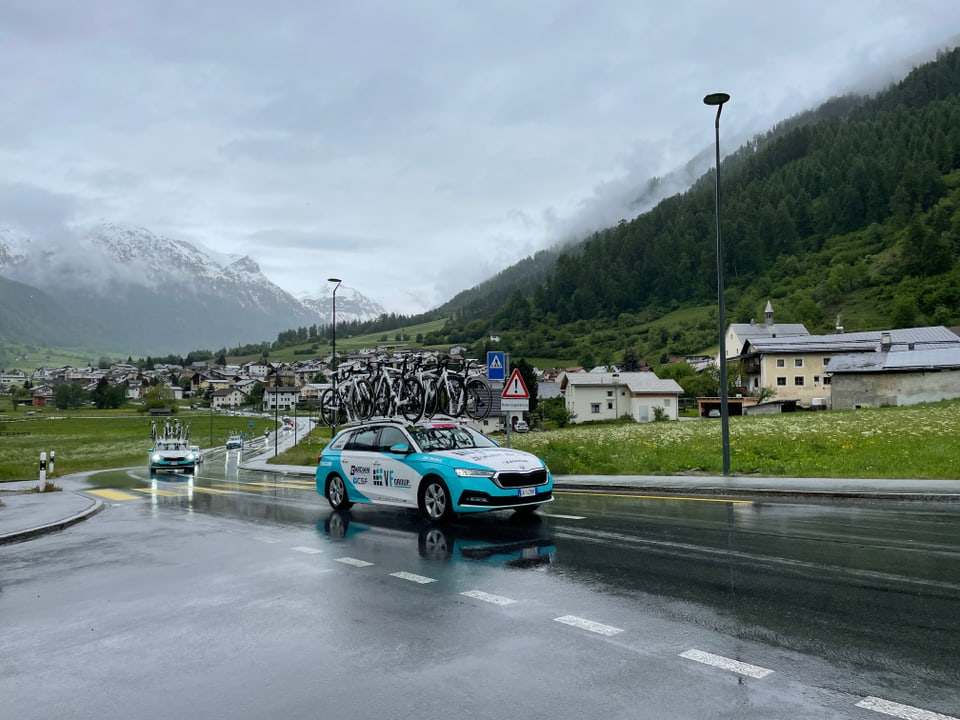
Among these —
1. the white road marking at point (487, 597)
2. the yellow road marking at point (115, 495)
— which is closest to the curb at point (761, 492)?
the white road marking at point (487, 597)

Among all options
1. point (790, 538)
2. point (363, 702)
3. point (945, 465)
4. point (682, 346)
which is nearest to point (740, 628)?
point (363, 702)

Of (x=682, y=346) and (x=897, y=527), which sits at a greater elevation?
(x=682, y=346)

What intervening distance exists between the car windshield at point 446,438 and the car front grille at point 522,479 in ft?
4.59

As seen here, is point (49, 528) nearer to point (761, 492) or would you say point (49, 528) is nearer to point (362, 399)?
point (362, 399)

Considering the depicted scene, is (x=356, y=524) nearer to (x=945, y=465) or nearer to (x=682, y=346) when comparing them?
(x=945, y=465)

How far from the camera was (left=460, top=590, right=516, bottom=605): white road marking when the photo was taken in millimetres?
6785

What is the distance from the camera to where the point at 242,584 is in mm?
8000

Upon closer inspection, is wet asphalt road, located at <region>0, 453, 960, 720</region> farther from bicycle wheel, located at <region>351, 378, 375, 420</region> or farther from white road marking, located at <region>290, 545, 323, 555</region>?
bicycle wheel, located at <region>351, 378, 375, 420</region>

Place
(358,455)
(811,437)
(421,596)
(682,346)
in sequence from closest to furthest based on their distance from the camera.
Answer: (421,596) → (358,455) → (811,437) → (682,346)

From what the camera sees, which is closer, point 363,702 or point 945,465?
point 363,702

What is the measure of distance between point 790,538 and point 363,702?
6.62 metres

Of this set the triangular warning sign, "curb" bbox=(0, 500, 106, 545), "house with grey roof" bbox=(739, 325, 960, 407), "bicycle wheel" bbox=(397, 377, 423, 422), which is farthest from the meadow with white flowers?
"house with grey roof" bbox=(739, 325, 960, 407)

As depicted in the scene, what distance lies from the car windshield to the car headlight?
1.10m

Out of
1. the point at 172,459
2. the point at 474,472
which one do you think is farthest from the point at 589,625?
the point at 172,459
